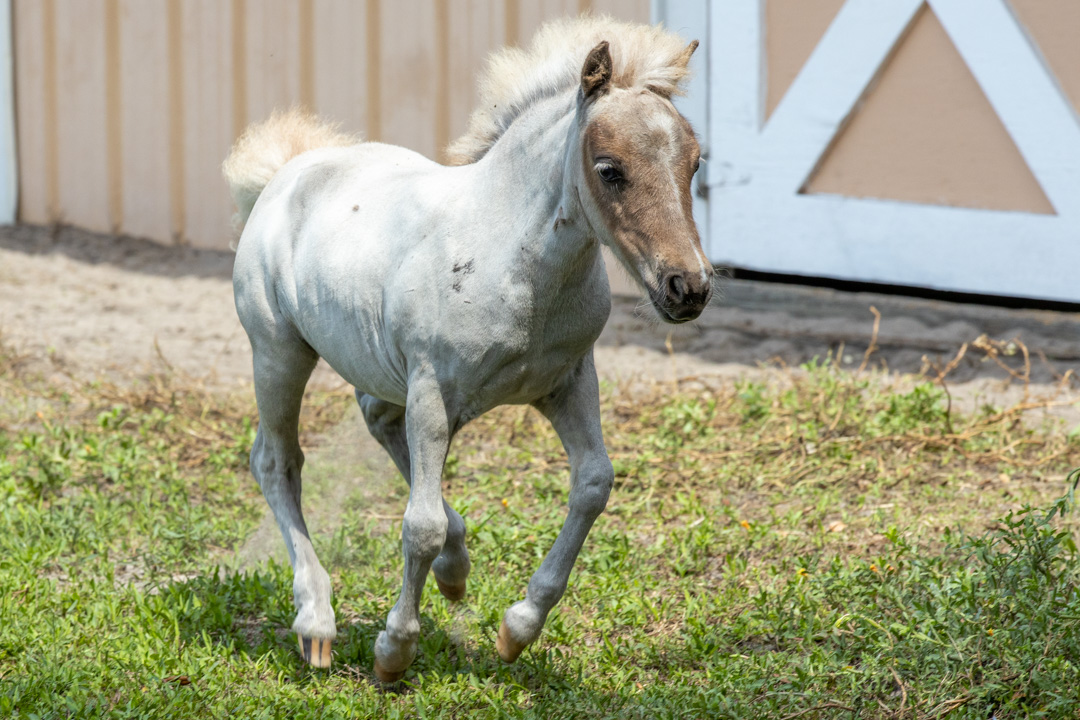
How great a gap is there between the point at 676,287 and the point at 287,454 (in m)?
1.74

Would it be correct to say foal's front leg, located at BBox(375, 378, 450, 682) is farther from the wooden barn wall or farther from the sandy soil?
the wooden barn wall

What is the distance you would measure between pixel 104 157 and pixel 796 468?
609 centimetres

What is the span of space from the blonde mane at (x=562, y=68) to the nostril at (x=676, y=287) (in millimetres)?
533

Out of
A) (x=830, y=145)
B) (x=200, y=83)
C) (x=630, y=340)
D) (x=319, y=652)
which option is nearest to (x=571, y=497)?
(x=319, y=652)

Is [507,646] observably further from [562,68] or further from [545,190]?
[562,68]

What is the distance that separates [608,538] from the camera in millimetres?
4289

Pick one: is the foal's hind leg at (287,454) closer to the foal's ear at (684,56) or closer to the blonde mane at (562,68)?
the blonde mane at (562,68)

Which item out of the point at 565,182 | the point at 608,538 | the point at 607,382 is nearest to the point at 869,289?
the point at 607,382

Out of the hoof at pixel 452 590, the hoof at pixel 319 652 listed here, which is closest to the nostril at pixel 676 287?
the hoof at pixel 452 590

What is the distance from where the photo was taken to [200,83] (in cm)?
835

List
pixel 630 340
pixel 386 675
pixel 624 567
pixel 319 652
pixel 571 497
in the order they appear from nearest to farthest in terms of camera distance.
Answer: pixel 571 497 → pixel 386 675 → pixel 319 652 → pixel 624 567 → pixel 630 340

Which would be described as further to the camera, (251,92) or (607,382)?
(251,92)

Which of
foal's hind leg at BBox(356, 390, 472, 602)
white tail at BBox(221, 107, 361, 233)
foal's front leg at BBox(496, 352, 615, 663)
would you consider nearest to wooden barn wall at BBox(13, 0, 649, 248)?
white tail at BBox(221, 107, 361, 233)

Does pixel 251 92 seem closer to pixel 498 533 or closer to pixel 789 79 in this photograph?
pixel 789 79
